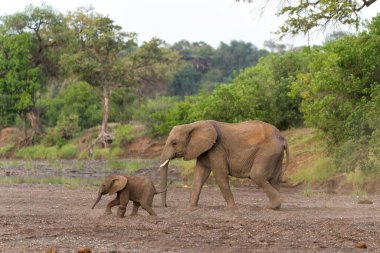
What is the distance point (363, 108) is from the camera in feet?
84.4

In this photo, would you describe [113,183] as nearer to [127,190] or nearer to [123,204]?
[127,190]

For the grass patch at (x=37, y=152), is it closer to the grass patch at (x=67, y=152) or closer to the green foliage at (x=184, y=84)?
the grass patch at (x=67, y=152)

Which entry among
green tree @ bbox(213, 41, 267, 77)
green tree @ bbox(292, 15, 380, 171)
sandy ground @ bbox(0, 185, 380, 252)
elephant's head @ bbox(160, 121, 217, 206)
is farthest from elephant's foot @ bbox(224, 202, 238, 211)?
→ green tree @ bbox(213, 41, 267, 77)

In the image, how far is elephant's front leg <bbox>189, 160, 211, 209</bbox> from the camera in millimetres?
17031

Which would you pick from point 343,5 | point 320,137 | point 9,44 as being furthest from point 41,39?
point 343,5

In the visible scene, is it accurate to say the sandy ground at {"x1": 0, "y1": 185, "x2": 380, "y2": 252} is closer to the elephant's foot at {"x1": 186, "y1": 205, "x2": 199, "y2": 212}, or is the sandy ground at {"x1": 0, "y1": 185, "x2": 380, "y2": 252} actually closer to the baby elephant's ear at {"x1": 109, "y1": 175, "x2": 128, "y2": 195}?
the elephant's foot at {"x1": 186, "y1": 205, "x2": 199, "y2": 212}

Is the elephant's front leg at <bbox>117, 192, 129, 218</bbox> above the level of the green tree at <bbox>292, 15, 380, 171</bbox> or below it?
below

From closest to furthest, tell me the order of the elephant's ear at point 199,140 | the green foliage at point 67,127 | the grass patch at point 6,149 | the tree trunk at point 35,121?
the elephant's ear at point 199,140 → the green foliage at point 67,127 → the grass patch at point 6,149 → the tree trunk at point 35,121

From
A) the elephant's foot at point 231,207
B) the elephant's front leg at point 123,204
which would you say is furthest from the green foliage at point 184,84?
the elephant's front leg at point 123,204

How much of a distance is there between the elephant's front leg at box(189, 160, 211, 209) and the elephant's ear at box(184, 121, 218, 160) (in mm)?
487

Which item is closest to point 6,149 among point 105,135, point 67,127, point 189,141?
point 67,127

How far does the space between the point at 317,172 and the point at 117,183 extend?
13640 millimetres

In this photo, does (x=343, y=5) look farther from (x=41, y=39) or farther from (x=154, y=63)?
(x=41, y=39)

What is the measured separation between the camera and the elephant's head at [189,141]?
1688 centimetres
